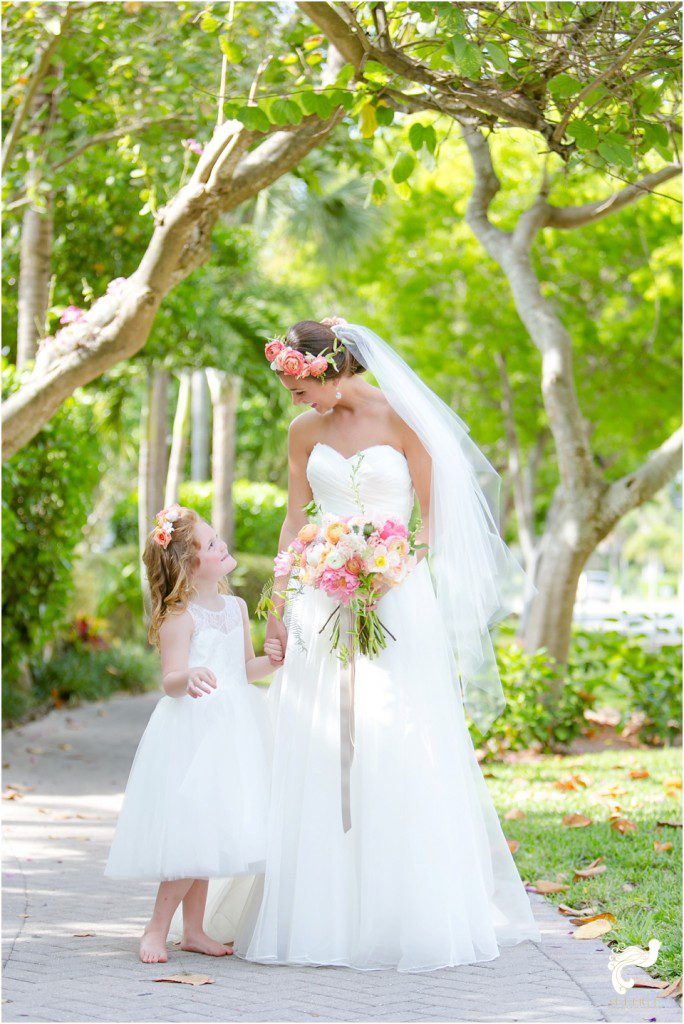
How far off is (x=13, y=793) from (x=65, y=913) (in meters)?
2.87

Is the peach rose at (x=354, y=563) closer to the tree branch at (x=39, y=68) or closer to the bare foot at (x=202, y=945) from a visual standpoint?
the bare foot at (x=202, y=945)

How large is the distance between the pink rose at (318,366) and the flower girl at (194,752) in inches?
29.4

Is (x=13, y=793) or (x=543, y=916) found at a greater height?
(x=543, y=916)

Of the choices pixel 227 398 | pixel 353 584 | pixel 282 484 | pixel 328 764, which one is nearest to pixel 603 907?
pixel 328 764

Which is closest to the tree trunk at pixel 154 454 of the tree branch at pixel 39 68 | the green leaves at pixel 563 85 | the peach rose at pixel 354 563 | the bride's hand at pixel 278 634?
the tree branch at pixel 39 68

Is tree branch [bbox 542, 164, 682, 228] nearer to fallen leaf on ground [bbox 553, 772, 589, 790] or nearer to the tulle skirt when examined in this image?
fallen leaf on ground [bbox 553, 772, 589, 790]

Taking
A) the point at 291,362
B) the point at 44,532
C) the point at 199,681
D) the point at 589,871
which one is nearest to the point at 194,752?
the point at 199,681

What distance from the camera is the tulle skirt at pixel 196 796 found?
412 centimetres

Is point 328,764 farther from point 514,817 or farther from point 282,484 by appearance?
point 282,484

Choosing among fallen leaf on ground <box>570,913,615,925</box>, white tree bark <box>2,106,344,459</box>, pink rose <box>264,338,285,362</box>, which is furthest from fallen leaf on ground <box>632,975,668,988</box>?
white tree bark <box>2,106,344,459</box>

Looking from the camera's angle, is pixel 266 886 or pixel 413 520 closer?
pixel 266 886

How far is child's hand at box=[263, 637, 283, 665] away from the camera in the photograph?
4656 mm

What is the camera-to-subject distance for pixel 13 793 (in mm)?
7641

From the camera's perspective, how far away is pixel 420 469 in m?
4.70
